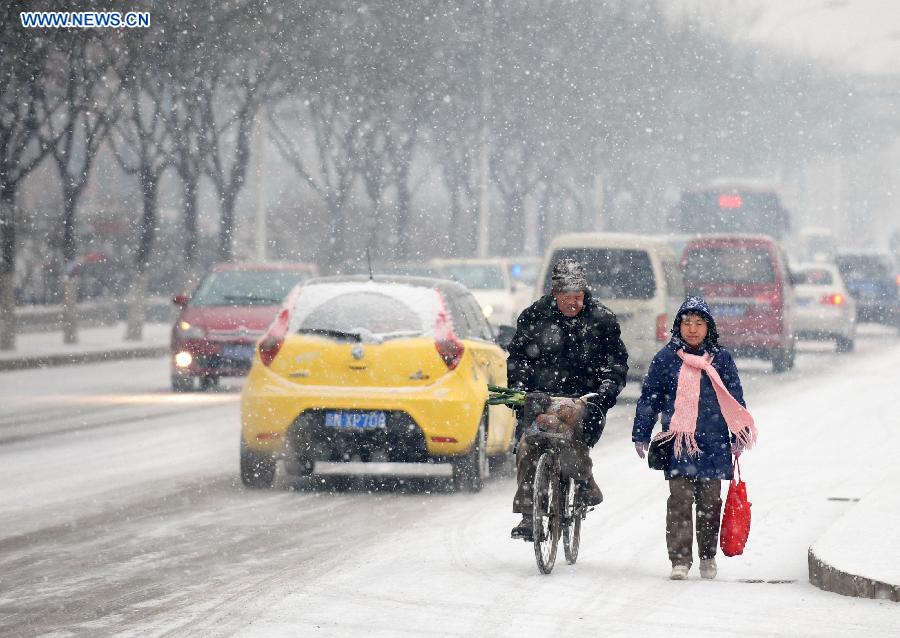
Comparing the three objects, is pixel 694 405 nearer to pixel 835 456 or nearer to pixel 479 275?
pixel 835 456

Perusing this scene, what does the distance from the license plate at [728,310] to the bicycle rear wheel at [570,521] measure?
A: 17724 mm

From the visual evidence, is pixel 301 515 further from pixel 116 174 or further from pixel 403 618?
pixel 116 174

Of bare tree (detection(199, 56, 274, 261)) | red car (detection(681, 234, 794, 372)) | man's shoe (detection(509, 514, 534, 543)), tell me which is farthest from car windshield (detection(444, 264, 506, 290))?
man's shoe (detection(509, 514, 534, 543))

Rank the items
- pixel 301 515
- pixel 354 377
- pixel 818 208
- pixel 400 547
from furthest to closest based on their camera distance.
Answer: pixel 818 208, pixel 354 377, pixel 301 515, pixel 400 547

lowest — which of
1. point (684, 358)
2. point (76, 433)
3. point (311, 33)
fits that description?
point (76, 433)

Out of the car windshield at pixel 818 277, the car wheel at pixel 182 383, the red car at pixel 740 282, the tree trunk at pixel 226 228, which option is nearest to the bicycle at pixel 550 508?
the car wheel at pixel 182 383

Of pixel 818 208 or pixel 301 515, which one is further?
pixel 818 208

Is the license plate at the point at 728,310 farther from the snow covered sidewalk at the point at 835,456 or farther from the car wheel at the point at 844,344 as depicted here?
the car wheel at the point at 844,344

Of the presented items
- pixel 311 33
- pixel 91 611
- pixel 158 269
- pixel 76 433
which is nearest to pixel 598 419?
pixel 91 611

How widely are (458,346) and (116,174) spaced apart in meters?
71.4

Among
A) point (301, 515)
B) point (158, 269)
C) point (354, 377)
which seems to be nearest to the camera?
point (301, 515)

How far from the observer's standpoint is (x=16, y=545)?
33.8 feet

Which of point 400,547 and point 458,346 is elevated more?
point 458,346

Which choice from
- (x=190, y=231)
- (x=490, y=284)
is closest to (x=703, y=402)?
(x=490, y=284)
